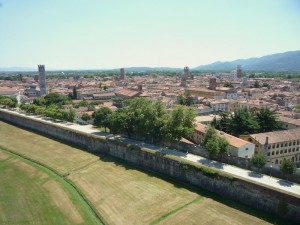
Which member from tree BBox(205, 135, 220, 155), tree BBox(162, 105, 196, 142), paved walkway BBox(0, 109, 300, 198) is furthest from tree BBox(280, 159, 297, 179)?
tree BBox(162, 105, 196, 142)

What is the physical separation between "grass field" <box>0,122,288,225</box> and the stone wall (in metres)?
0.97

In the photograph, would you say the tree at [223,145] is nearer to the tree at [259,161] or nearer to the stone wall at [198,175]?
the stone wall at [198,175]

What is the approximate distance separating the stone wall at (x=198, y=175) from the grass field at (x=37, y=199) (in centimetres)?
1046

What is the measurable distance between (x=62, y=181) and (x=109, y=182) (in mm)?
6661

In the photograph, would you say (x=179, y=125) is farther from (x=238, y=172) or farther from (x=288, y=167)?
(x=288, y=167)

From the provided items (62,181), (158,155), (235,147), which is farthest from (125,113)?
(235,147)

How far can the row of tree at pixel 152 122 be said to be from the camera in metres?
43.9

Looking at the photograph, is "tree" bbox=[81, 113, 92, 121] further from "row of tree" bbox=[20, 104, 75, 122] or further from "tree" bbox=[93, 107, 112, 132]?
"tree" bbox=[93, 107, 112, 132]

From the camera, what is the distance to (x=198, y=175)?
120 ft

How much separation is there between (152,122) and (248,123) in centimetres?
1726

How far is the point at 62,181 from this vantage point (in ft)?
132

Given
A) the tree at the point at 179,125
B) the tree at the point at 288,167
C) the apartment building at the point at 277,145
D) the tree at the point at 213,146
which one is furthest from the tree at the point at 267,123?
the tree at the point at 288,167

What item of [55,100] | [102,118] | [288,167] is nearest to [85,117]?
[102,118]

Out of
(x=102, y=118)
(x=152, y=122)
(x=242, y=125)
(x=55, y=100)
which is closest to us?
(x=152, y=122)
